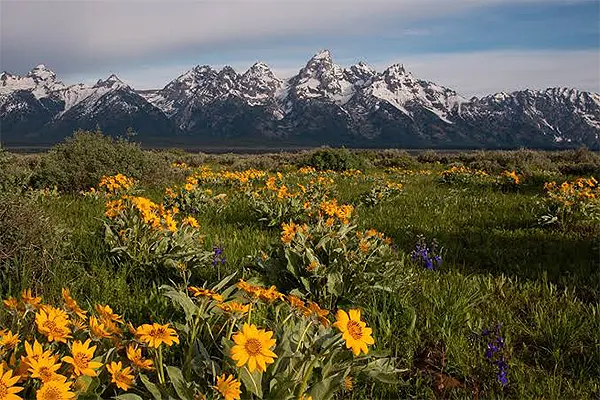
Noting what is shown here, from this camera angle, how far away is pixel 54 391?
168cm

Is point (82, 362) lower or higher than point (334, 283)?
higher

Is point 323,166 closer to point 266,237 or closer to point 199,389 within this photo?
point 266,237

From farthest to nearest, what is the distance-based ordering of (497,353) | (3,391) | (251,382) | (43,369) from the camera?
(497,353), (251,382), (43,369), (3,391)

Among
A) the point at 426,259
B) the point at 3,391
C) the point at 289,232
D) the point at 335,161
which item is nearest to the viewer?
the point at 3,391

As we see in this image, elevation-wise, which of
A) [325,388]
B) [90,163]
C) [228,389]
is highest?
[90,163]

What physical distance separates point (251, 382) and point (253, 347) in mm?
332

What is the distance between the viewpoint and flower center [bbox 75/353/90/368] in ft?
6.04

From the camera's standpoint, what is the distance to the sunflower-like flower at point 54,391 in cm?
165

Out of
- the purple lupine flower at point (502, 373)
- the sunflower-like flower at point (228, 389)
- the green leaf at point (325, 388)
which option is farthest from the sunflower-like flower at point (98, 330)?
the purple lupine flower at point (502, 373)

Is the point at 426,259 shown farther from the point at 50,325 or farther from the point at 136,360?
the point at 50,325

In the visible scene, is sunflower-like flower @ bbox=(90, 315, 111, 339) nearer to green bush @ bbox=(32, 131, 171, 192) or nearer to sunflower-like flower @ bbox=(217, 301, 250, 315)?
sunflower-like flower @ bbox=(217, 301, 250, 315)

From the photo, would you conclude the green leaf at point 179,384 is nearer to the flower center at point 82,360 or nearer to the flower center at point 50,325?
the flower center at point 82,360

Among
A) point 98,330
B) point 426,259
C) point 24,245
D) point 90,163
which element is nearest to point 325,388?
point 98,330

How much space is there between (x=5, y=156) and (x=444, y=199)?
7838 mm
